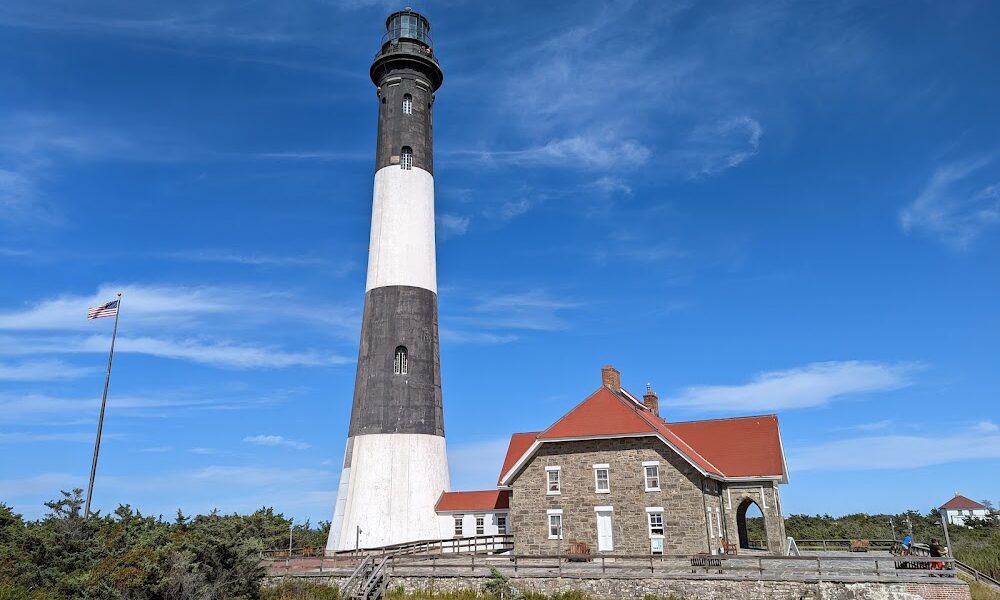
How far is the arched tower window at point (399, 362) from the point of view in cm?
2747

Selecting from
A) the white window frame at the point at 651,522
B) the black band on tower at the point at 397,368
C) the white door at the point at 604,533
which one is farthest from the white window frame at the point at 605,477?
the black band on tower at the point at 397,368

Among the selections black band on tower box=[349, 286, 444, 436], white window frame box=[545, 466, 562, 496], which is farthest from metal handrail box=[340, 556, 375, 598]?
white window frame box=[545, 466, 562, 496]

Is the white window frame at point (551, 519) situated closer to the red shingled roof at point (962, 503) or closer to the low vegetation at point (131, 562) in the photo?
the low vegetation at point (131, 562)

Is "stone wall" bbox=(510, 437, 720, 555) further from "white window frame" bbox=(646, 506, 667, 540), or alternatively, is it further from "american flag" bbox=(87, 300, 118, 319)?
"american flag" bbox=(87, 300, 118, 319)

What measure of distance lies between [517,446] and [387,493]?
743 cm

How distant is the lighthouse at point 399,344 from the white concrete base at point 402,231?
4 cm

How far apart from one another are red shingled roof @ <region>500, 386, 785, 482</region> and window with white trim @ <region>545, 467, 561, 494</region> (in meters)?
1.20

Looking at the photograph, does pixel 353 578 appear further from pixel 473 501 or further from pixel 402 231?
pixel 402 231

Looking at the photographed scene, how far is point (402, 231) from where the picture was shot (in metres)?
29.0

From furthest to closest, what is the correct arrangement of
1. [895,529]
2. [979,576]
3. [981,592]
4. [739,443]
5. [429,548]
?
1. [895,529]
2. [739,443]
3. [429,548]
4. [979,576]
5. [981,592]

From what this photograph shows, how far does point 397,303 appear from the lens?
28094 millimetres

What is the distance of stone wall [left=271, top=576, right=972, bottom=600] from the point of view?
1678 cm

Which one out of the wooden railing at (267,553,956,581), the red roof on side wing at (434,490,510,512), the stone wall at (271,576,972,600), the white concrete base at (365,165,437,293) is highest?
the white concrete base at (365,165,437,293)

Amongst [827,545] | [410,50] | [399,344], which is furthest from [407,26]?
[827,545]
